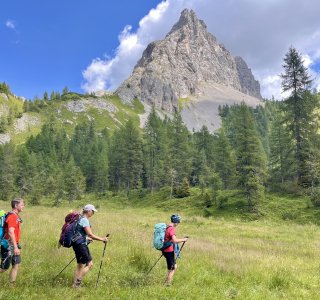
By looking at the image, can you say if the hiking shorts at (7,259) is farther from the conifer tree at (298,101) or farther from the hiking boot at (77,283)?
the conifer tree at (298,101)

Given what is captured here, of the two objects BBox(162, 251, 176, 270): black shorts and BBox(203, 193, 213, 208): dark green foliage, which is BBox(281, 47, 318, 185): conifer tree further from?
BBox(162, 251, 176, 270): black shorts

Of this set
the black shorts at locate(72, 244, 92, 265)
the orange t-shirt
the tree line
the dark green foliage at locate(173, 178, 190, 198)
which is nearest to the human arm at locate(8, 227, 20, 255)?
the orange t-shirt

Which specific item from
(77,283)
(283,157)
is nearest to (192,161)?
(283,157)

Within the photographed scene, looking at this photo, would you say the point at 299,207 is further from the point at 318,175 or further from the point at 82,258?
the point at 82,258

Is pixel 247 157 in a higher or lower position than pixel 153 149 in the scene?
lower

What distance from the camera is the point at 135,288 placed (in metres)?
8.95

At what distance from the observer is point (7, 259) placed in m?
8.66

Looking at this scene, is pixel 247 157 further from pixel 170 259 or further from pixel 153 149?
pixel 153 149

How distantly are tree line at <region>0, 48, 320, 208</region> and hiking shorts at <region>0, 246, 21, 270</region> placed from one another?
33.8 m

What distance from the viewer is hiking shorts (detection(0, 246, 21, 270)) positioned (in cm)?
849

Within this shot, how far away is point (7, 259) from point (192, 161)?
72712 mm

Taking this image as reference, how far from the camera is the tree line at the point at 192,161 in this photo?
43750 mm

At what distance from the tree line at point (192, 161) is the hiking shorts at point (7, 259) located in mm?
33819

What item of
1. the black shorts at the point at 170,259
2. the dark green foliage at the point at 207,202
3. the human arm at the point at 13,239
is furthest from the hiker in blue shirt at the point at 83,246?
the dark green foliage at the point at 207,202
